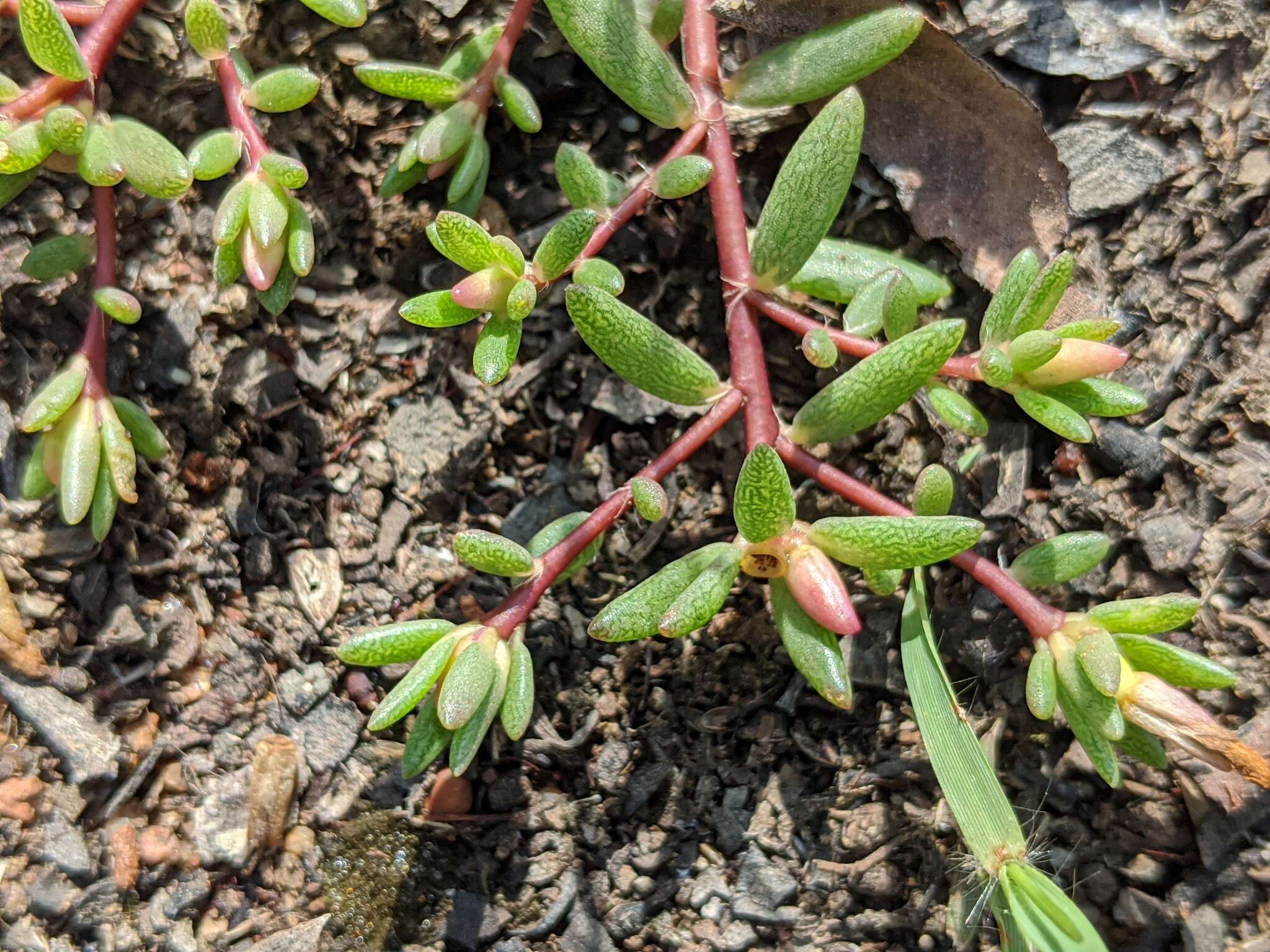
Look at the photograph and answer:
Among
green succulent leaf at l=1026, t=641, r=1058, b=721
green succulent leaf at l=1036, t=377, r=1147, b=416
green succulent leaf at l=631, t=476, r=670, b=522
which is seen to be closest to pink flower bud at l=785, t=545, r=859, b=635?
green succulent leaf at l=631, t=476, r=670, b=522

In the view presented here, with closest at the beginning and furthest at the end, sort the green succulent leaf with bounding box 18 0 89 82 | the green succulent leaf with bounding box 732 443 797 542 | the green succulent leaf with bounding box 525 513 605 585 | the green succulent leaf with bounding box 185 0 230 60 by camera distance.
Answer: the green succulent leaf with bounding box 732 443 797 542, the green succulent leaf with bounding box 18 0 89 82, the green succulent leaf with bounding box 185 0 230 60, the green succulent leaf with bounding box 525 513 605 585

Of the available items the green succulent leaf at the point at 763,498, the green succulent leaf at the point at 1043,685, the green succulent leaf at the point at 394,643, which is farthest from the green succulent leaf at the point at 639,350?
the green succulent leaf at the point at 1043,685

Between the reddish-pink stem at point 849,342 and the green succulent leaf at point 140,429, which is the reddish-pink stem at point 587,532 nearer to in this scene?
the reddish-pink stem at point 849,342

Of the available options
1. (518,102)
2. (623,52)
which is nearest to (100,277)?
(518,102)

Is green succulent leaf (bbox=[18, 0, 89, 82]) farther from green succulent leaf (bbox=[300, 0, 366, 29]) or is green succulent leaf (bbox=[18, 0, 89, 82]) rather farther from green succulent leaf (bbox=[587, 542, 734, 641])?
green succulent leaf (bbox=[587, 542, 734, 641])

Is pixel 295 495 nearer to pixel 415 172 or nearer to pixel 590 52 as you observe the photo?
pixel 415 172

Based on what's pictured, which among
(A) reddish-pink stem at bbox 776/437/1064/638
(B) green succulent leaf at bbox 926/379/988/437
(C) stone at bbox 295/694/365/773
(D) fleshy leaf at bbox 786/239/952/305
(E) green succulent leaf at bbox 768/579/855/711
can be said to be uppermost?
(D) fleshy leaf at bbox 786/239/952/305
